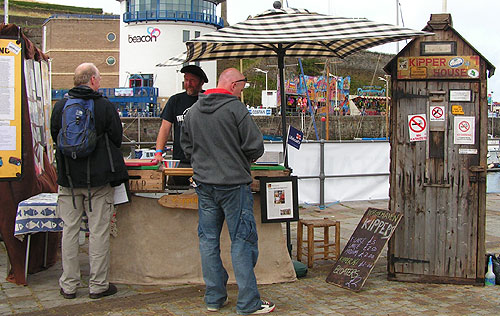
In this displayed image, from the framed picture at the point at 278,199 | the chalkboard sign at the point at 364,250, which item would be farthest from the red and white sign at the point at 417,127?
the framed picture at the point at 278,199

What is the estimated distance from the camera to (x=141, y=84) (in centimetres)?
5622

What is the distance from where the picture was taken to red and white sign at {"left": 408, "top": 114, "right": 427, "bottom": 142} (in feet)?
19.0

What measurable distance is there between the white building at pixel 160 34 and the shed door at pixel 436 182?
162 ft

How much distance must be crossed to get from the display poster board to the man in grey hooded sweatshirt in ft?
6.64

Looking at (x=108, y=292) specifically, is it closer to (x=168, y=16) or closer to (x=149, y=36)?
(x=168, y=16)

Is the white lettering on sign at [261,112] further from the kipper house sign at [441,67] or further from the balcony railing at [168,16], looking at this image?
the kipper house sign at [441,67]

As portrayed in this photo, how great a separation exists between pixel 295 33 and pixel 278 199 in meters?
1.55

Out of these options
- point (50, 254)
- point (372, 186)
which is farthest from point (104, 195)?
point (372, 186)

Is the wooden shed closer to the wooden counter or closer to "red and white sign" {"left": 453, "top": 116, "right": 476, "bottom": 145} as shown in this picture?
"red and white sign" {"left": 453, "top": 116, "right": 476, "bottom": 145}

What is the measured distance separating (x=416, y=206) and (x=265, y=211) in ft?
5.02

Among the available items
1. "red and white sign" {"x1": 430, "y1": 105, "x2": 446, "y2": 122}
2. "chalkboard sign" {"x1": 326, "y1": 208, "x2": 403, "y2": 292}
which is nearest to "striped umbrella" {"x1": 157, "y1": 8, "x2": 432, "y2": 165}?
"red and white sign" {"x1": 430, "y1": 105, "x2": 446, "y2": 122}

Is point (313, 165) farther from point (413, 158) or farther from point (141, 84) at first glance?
point (141, 84)

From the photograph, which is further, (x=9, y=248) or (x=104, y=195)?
(x=9, y=248)

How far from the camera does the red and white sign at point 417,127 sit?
Result: 5.80 m
